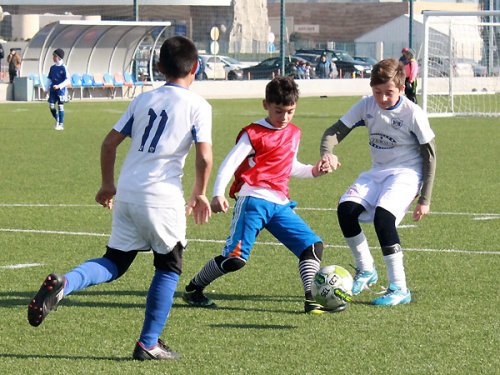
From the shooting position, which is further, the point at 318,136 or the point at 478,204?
the point at 318,136

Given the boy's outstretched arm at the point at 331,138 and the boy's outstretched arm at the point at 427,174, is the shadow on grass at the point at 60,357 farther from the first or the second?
the boy's outstretched arm at the point at 427,174

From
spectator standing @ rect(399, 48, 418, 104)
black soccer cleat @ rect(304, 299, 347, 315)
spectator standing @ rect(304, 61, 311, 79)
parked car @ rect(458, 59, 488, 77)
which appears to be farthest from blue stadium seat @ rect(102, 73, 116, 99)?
black soccer cleat @ rect(304, 299, 347, 315)

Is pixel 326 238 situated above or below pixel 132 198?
below

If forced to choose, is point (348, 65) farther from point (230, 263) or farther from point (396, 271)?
point (230, 263)

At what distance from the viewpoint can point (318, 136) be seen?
25281 mm

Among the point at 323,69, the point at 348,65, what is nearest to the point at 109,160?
the point at 323,69

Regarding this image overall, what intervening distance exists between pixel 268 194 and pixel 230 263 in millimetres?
517

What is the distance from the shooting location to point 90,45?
44.3 meters

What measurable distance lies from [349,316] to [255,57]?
6418cm

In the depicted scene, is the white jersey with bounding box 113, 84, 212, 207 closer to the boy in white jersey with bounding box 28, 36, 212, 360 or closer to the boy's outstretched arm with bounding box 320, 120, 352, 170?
the boy in white jersey with bounding box 28, 36, 212, 360

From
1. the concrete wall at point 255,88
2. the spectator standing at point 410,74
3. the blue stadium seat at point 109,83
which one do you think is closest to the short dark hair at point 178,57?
the spectator standing at point 410,74

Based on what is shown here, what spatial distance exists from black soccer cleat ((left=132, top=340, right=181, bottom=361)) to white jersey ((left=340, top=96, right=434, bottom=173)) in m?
2.64

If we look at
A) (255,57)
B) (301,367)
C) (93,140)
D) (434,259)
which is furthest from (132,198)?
(255,57)

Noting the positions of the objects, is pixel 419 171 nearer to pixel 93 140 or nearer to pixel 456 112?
pixel 93 140
